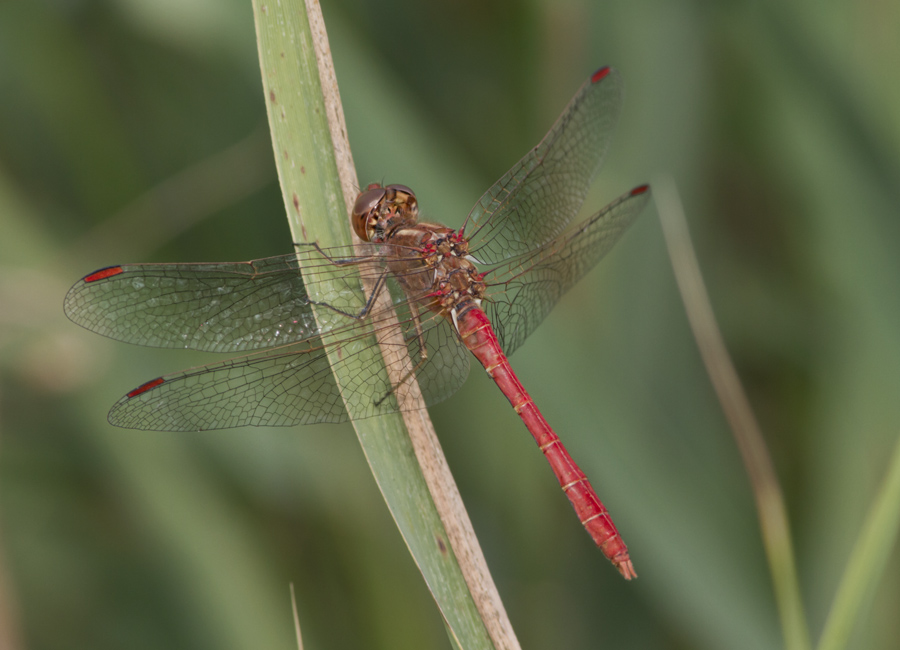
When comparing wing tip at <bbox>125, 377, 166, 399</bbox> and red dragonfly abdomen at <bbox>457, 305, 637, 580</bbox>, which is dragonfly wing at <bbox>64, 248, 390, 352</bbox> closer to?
wing tip at <bbox>125, 377, 166, 399</bbox>

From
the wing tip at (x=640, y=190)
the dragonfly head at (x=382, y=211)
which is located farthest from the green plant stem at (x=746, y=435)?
the dragonfly head at (x=382, y=211)

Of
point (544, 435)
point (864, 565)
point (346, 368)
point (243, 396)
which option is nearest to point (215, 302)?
point (243, 396)

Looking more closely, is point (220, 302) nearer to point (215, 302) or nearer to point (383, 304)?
point (215, 302)

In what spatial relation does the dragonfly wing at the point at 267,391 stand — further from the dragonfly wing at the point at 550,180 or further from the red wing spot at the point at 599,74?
the red wing spot at the point at 599,74

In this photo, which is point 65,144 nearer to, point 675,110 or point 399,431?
point 399,431

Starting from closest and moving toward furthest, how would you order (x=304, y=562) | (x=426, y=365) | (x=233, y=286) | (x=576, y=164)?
(x=233, y=286)
(x=426, y=365)
(x=576, y=164)
(x=304, y=562)

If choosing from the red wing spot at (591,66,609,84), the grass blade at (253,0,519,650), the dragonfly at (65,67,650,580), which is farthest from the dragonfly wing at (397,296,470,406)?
the red wing spot at (591,66,609,84)

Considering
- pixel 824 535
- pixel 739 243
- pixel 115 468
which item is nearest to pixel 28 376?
pixel 115 468

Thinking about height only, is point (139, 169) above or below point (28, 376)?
above

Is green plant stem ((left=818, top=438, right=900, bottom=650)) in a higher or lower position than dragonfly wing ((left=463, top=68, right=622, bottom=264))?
lower
